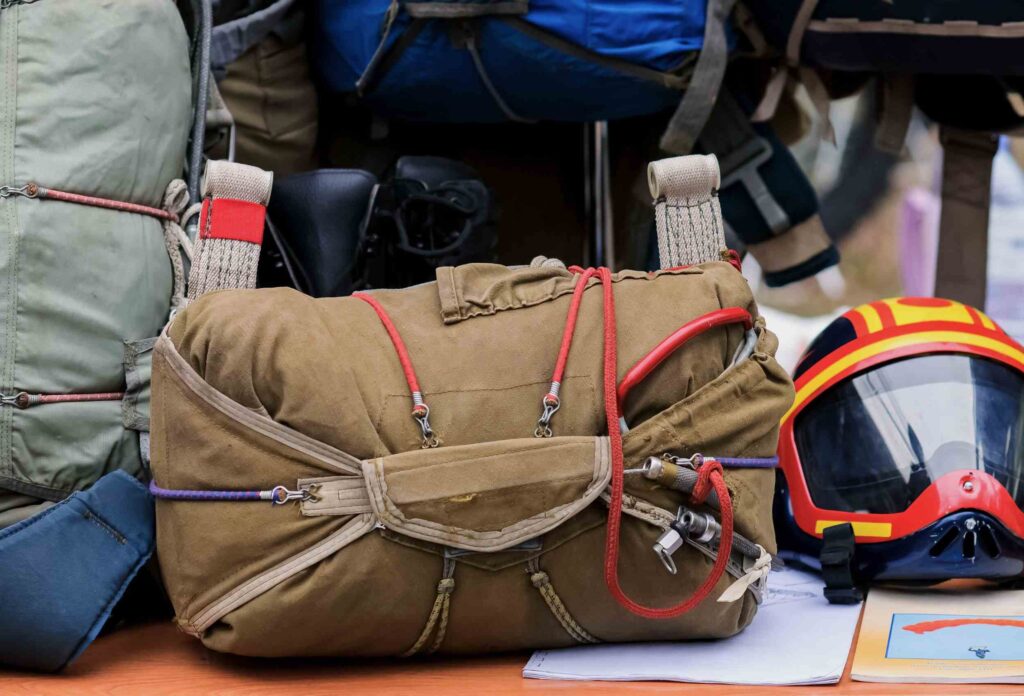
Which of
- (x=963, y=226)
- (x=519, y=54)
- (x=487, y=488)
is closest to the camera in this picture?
(x=487, y=488)

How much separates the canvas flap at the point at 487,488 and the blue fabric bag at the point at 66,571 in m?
0.29

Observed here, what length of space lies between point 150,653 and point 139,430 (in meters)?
0.23

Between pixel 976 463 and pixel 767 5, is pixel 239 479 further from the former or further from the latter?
pixel 767 5

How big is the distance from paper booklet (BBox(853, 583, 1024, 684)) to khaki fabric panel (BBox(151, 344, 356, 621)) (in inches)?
21.4

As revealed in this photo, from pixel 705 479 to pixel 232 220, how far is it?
0.58m

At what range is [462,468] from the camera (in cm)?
109

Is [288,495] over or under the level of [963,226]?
under

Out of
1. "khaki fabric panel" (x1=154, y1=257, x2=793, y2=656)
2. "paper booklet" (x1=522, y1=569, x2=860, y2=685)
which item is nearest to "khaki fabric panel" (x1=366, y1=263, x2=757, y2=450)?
"khaki fabric panel" (x1=154, y1=257, x2=793, y2=656)

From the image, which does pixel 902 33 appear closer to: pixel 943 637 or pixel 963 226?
pixel 963 226

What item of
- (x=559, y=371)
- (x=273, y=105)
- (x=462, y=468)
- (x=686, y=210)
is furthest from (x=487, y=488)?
(x=273, y=105)

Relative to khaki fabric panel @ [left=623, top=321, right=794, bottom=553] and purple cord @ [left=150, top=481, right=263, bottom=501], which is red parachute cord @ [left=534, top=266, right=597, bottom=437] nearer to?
khaki fabric panel @ [left=623, top=321, right=794, bottom=553]

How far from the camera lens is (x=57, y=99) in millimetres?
1272

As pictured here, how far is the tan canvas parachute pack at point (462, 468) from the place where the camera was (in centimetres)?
110

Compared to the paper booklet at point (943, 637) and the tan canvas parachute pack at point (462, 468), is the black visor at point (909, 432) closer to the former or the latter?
the paper booklet at point (943, 637)
